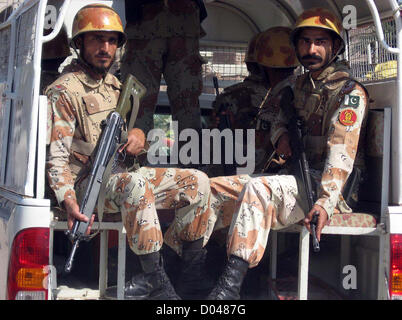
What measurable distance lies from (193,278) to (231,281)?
0.37 m

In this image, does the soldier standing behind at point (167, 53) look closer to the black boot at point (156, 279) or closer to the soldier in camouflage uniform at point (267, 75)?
the soldier in camouflage uniform at point (267, 75)

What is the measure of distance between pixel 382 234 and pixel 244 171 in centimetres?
147

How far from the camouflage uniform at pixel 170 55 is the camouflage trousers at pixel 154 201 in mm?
1173

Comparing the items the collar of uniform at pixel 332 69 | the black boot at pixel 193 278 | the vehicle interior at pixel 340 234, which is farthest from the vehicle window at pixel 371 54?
the black boot at pixel 193 278

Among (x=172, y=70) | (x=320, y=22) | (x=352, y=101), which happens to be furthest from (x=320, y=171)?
(x=172, y=70)

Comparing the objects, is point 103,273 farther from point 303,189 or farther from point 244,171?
point 244,171

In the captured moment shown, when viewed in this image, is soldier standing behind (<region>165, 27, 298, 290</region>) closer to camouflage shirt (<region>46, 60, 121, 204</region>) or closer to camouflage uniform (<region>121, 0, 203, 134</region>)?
camouflage uniform (<region>121, 0, 203, 134</region>)

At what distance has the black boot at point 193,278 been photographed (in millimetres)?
3223

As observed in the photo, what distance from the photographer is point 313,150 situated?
3500 millimetres

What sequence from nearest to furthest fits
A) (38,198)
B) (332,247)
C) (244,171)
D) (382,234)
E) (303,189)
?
(38,198)
(382,234)
(303,189)
(332,247)
(244,171)

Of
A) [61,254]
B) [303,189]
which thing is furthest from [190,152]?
[303,189]

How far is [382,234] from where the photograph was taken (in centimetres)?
298

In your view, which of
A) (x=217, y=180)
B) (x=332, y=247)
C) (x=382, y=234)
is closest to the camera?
(x=382, y=234)

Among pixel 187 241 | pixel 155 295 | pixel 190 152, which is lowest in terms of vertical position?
pixel 155 295
